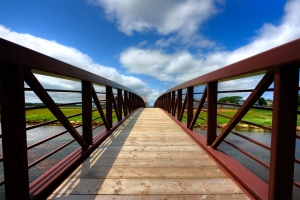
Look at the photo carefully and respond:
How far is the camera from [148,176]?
1513 mm

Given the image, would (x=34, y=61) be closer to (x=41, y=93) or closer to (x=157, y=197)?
(x=41, y=93)

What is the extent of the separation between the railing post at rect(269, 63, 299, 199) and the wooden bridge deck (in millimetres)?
303

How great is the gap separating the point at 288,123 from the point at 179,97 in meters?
3.39

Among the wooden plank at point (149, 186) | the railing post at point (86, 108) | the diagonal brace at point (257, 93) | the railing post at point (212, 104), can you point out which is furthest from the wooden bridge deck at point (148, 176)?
the diagonal brace at point (257, 93)

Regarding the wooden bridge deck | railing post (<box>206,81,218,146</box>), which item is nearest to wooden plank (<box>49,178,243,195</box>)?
the wooden bridge deck

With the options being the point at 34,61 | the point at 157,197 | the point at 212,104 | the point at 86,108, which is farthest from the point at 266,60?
the point at 86,108

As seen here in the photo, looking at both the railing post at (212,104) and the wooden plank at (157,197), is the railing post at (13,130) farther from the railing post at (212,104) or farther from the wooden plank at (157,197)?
the railing post at (212,104)

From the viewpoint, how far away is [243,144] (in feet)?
26.9

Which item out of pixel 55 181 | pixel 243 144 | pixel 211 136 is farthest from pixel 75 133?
pixel 243 144

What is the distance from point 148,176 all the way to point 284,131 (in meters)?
1.14

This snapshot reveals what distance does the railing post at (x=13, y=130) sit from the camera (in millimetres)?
968

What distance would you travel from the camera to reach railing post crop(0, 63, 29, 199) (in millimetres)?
968

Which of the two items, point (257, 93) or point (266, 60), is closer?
point (266, 60)

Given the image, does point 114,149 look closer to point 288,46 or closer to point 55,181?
point 55,181
